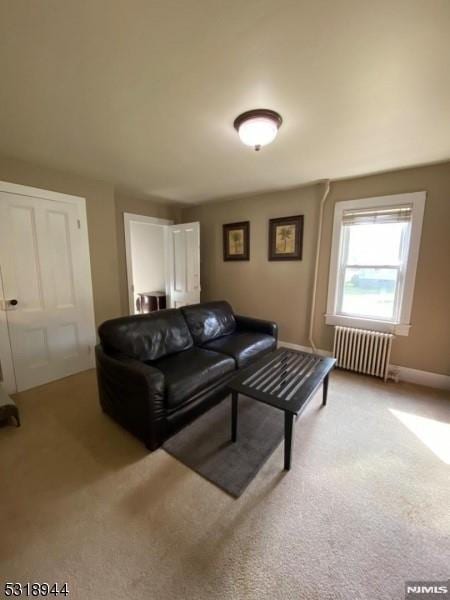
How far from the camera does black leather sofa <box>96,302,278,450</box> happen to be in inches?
68.9

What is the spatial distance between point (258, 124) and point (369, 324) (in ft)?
8.38

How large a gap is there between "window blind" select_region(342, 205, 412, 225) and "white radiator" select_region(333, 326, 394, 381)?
51.5 inches

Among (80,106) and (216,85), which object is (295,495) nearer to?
(216,85)

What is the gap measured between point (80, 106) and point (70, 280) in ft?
6.18

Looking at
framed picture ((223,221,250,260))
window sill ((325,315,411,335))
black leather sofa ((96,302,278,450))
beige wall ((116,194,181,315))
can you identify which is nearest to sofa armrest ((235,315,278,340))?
black leather sofa ((96,302,278,450))

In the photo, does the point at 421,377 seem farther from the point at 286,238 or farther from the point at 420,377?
the point at 286,238

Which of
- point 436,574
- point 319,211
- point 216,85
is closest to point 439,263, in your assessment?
point 319,211

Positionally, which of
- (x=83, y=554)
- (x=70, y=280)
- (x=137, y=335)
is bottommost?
(x=83, y=554)

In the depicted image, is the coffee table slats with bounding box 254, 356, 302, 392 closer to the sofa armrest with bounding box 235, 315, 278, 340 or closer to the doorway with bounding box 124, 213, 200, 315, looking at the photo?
the sofa armrest with bounding box 235, 315, 278, 340

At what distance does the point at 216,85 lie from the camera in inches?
54.7

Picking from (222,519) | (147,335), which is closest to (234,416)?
(222,519)

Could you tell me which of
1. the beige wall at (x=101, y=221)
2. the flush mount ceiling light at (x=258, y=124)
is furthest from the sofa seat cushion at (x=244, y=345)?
the flush mount ceiling light at (x=258, y=124)

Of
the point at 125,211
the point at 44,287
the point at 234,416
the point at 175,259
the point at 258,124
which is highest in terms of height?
the point at 258,124

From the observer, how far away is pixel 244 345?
2662 mm
